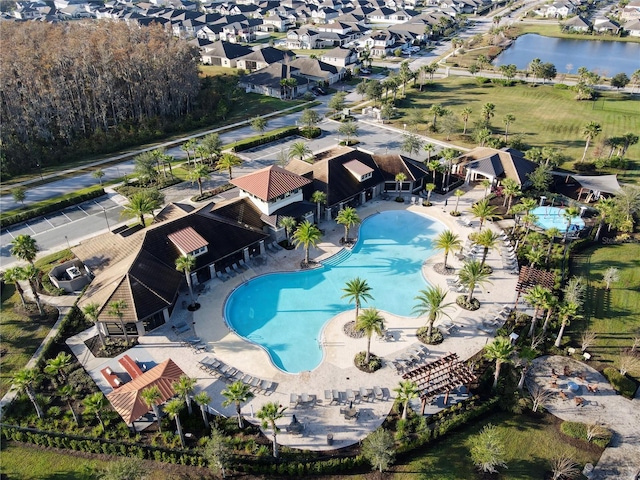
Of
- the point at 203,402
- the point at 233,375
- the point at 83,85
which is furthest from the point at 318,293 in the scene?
the point at 83,85

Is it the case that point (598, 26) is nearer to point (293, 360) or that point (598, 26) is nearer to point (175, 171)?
point (175, 171)

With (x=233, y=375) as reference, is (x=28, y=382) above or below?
above

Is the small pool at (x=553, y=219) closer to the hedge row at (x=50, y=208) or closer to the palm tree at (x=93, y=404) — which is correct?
the palm tree at (x=93, y=404)

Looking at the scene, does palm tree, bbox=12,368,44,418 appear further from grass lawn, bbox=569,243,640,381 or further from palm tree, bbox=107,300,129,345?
grass lawn, bbox=569,243,640,381

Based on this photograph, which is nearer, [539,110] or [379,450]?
[379,450]

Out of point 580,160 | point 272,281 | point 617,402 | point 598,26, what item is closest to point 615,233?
point 580,160

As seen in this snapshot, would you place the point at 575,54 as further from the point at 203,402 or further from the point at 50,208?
the point at 203,402
